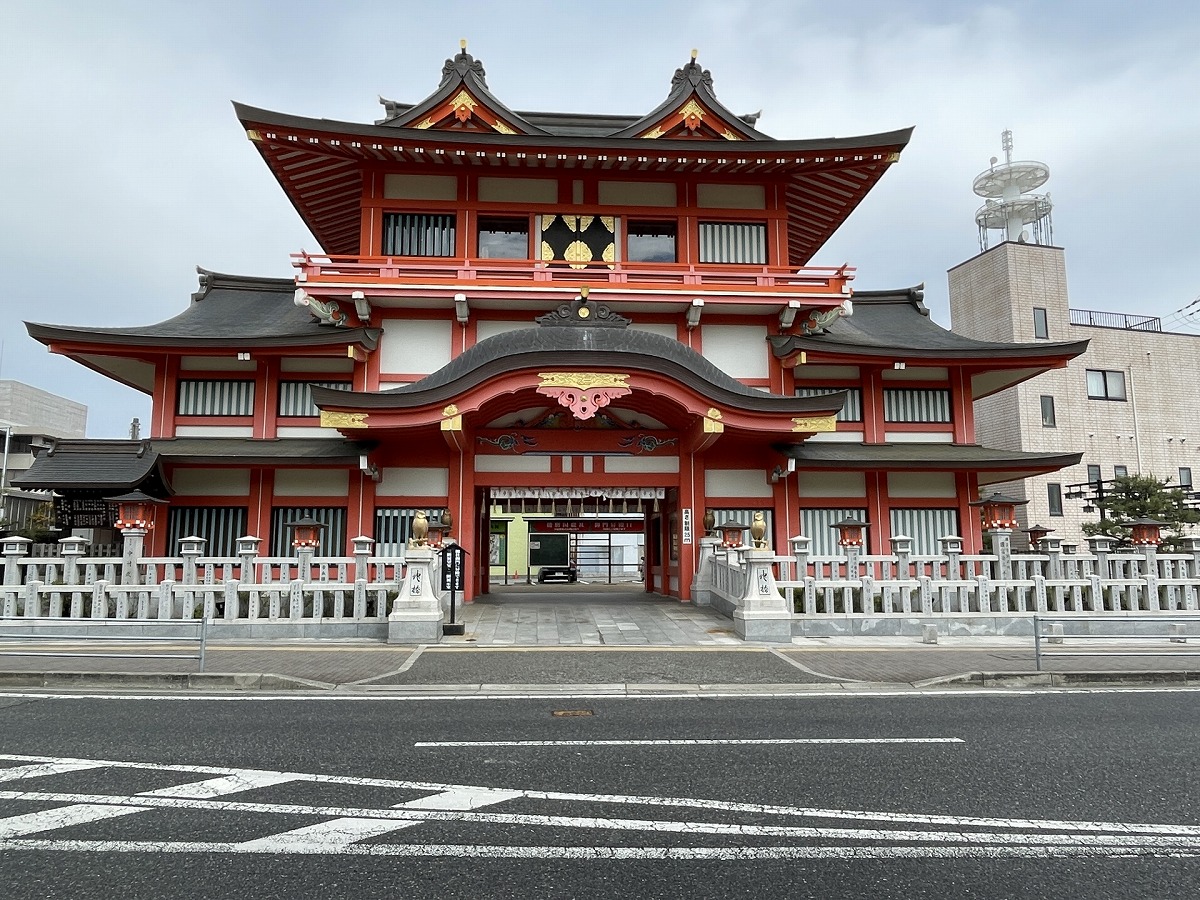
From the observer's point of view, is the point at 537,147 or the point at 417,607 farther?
the point at 537,147

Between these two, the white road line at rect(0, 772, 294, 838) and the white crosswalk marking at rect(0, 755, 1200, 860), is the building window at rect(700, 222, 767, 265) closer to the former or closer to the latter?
the white crosswalk marking at rect(0, 755, 1200, 860)

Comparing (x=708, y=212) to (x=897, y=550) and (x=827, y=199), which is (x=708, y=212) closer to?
(x=827, y=199)

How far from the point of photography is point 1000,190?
38.1 m

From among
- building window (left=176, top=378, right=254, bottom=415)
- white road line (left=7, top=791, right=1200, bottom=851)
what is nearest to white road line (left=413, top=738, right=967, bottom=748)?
white road line (left=7, top=791, right=1200, bottom=851)

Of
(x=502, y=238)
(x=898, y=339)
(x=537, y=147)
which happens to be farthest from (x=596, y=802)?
(x=898, y=339)

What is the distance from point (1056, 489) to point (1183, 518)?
4.96 metres

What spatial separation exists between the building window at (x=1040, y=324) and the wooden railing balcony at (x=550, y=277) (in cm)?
1843

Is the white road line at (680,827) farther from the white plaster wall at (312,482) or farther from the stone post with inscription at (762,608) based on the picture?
the white plaster wall at (312,482)

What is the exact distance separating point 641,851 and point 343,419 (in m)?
14.5

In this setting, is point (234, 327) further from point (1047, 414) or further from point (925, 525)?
point (1047, 414)

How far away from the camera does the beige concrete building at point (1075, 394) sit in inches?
1281

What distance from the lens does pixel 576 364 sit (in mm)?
16594

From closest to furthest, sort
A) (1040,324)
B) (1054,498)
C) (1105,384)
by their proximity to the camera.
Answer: (1054,498)
(1040,324)
(1105,384)

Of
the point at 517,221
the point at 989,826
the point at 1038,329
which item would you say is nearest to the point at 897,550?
the point at 989,826
